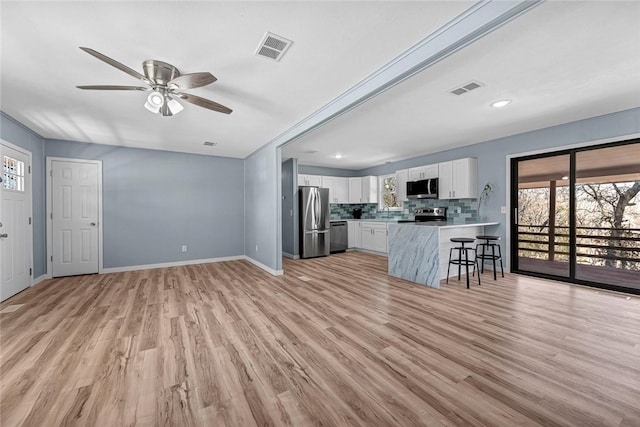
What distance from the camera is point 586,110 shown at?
3592mm

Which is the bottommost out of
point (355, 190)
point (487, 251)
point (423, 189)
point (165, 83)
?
point (487, 251)

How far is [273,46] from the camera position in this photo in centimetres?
213

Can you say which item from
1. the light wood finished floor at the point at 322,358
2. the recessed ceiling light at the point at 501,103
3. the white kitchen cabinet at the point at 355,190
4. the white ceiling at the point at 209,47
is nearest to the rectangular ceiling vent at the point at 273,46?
the white ceiling at the point at 209,47

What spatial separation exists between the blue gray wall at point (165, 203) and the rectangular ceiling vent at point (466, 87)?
4968mm

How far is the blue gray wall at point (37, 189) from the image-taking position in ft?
13.4

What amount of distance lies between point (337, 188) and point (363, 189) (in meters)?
0.76

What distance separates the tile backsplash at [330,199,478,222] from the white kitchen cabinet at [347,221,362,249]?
63 centimetres

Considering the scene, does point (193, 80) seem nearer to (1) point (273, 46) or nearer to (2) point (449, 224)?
(1) point (273, 46)

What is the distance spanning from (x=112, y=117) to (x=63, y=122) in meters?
0.86

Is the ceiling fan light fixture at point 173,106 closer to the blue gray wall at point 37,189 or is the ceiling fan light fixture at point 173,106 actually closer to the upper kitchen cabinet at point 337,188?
the blue gray wall at point 37,189

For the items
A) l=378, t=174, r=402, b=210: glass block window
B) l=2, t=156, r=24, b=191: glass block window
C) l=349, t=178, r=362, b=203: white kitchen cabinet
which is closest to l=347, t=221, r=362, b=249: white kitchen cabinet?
l=349, t=178, r=362, b=203: white kitchen cabinet

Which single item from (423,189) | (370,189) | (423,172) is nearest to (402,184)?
(423,172)

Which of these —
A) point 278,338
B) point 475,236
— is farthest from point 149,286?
point 475,236

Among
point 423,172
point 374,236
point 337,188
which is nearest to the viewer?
point 423,172
